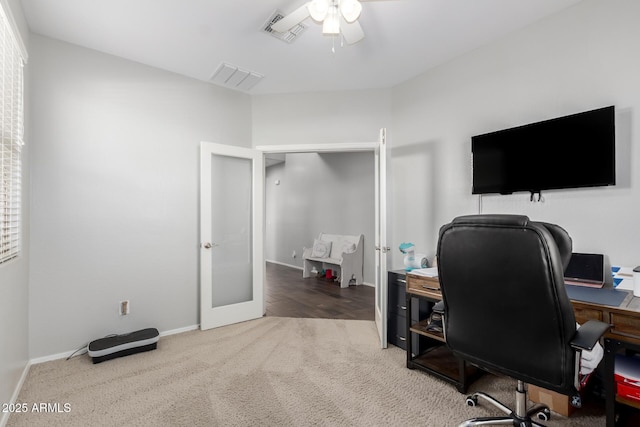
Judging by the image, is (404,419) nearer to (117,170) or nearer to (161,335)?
(161,335)

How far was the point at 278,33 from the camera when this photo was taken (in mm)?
2568

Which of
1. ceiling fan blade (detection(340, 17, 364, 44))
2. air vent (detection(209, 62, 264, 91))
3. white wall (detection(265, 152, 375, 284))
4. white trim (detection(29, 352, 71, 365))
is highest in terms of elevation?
air vent (detection(209, 62, 264, 91))

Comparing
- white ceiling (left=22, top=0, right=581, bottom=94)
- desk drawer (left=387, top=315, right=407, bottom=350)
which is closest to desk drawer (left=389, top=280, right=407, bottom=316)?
desk drawer (left=387, top=315, right=407, bottom=350)

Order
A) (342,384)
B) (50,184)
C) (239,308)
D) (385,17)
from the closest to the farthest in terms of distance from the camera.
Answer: (342,384) < (385,17) < (50,184) < (239,308)

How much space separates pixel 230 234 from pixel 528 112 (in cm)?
312

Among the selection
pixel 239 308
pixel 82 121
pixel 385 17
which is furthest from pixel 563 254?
pixel 82 121

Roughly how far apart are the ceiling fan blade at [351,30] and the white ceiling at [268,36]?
0.62 ft

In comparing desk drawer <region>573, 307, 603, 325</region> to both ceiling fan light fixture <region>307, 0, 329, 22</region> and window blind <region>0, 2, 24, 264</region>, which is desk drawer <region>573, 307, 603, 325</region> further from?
window blind <region>0, 2, 24, 264</region>

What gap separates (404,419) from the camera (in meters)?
1.83

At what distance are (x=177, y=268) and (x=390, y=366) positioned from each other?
2.29 m

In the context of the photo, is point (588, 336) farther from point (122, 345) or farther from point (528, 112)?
point (122, 345)

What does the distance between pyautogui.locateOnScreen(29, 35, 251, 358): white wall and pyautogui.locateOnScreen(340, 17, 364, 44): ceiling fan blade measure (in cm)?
193

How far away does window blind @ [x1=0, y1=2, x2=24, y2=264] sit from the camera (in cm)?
179

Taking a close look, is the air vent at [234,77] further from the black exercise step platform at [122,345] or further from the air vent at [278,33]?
the black exercise step platform at [122,345]
